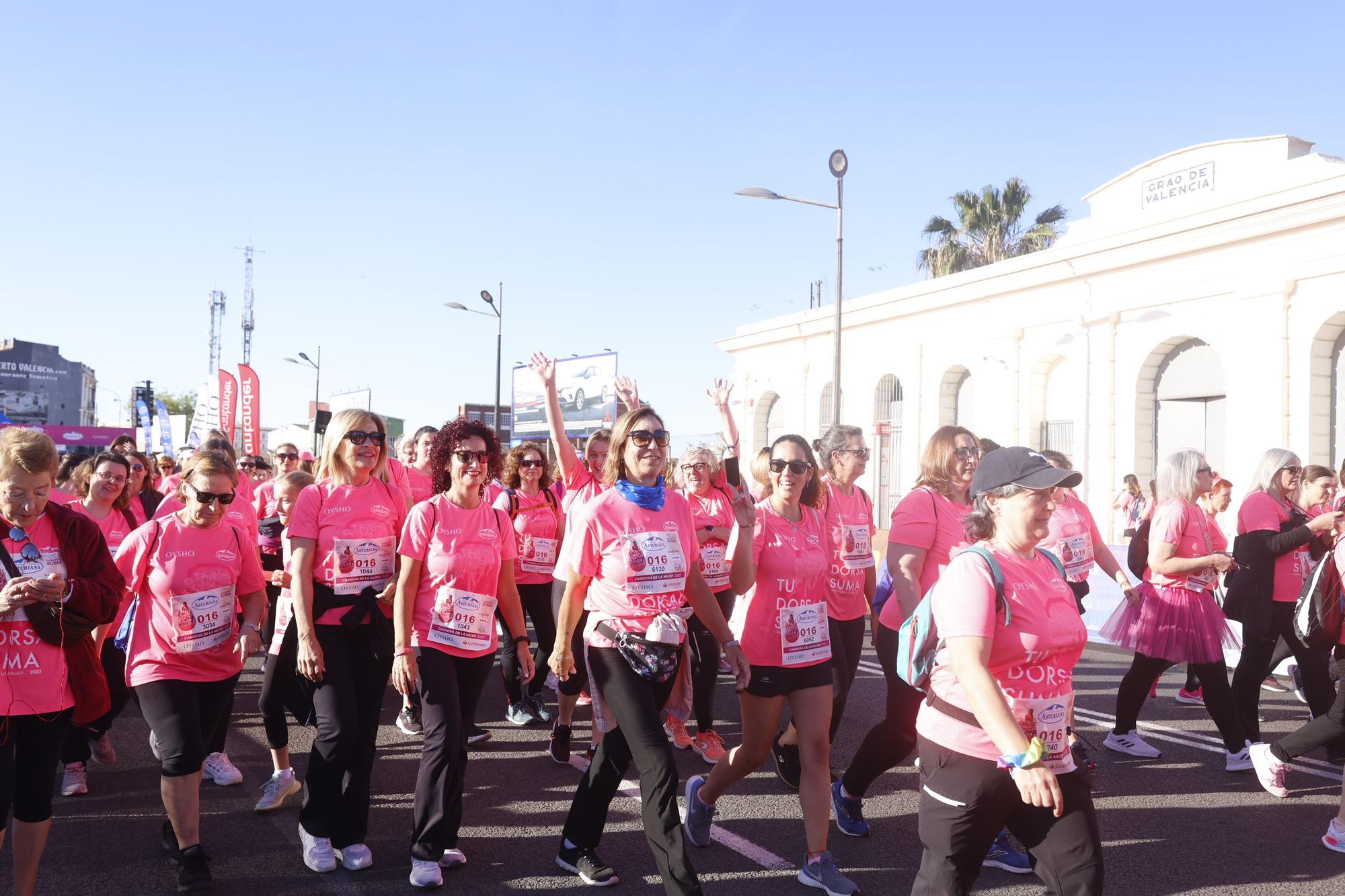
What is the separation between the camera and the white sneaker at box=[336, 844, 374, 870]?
14.6 feet

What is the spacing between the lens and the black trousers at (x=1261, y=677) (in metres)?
6.36

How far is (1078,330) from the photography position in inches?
917

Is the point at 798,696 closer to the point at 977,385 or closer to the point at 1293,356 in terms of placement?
the point at 1293,356

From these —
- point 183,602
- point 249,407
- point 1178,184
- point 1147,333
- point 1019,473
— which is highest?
point 1178,184

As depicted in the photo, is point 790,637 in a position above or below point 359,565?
below

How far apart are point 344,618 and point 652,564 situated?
4.88 feet

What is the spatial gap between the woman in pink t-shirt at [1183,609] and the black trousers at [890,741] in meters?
2.12

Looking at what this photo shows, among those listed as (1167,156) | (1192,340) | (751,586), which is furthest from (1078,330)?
(751,586)

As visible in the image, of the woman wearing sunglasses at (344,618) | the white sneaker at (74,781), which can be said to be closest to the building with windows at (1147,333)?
the woman wearing sunglasses at (344,618)

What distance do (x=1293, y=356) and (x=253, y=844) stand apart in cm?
1966

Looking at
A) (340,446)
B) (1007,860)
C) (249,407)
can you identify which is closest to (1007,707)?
(1007,860)

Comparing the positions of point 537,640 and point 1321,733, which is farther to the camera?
point 537,640

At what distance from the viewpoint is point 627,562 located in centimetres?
411

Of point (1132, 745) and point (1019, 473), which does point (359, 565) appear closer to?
point (1019, 473)
